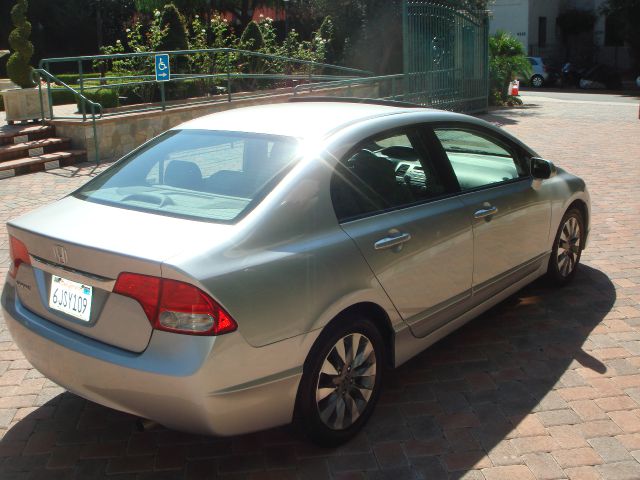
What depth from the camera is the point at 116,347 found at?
3.17 m

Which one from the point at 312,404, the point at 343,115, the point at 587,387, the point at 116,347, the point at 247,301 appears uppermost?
the point at 343,115

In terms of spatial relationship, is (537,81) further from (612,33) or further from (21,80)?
(21,80)

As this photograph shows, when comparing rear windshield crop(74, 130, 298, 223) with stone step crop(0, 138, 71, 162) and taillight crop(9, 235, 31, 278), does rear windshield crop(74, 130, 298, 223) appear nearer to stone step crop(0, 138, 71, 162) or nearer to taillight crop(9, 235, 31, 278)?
taillight crop(9, 235, 31, 278)

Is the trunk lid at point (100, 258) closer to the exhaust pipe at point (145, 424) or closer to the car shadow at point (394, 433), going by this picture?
the exhaust pipe at point (145, 424)

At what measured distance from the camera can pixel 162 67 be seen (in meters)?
13.1

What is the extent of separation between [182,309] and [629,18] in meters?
39.3

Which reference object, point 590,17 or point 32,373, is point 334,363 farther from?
point 590,17

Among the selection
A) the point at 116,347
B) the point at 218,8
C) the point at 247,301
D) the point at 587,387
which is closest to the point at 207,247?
the point at 247,301

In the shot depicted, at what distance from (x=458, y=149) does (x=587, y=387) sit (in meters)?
1.84

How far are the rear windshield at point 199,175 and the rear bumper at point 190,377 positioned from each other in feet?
2.07

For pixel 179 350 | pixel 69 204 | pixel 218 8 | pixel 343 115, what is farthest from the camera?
pixel 218 8

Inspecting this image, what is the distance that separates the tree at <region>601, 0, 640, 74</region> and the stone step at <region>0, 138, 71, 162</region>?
3292 cm

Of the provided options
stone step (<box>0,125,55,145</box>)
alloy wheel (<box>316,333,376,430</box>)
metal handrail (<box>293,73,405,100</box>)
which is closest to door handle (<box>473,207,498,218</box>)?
alloy wheel (<box>316,333,376,430</box>)

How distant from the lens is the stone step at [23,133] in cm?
1173
